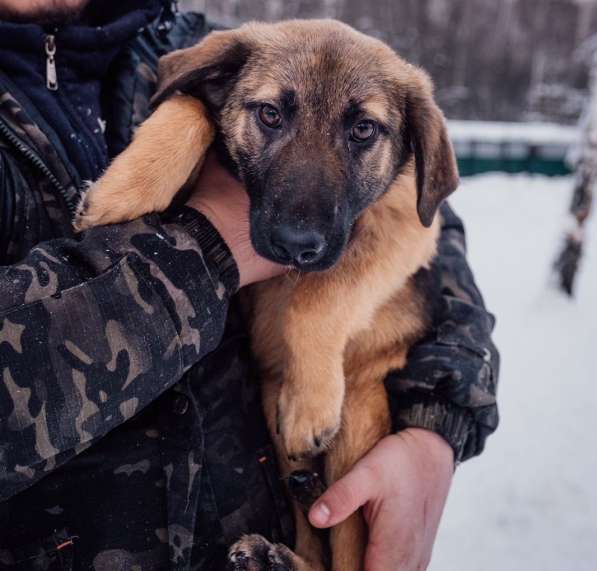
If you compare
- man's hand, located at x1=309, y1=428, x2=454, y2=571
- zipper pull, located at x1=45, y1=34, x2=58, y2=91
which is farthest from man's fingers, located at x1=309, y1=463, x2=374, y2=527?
zipper pull, located at x1=45, y1=34, x2=58, y2=91

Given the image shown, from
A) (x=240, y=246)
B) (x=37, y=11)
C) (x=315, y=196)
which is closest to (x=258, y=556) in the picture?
(x=240, y=246)

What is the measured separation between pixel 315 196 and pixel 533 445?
11.1ft

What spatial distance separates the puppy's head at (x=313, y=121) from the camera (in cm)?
171

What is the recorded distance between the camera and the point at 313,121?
6.00 ft

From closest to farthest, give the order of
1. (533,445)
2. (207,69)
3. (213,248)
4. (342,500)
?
(213,248) → (342,500) → (207,69) → (533,445)

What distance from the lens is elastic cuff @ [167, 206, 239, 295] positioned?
1533 mm

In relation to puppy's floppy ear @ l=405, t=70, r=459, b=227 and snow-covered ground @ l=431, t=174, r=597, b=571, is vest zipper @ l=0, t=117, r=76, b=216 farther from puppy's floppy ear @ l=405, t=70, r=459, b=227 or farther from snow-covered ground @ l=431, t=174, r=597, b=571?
snow-covered ground @ l=431, t=174, r=597, b=571

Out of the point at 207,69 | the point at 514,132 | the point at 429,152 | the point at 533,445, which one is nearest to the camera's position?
Answer: the point at 207,69

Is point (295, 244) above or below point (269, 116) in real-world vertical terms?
below

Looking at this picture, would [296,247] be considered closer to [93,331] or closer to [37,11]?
[93,331]

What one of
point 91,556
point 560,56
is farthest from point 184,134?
point 560,56

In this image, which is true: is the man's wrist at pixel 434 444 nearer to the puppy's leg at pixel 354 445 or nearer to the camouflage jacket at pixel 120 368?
the camouflage jacket at pixel 120 368

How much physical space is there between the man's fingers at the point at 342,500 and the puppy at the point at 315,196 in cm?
19

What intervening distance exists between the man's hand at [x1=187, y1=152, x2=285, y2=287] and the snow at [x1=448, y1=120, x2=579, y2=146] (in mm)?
12888
